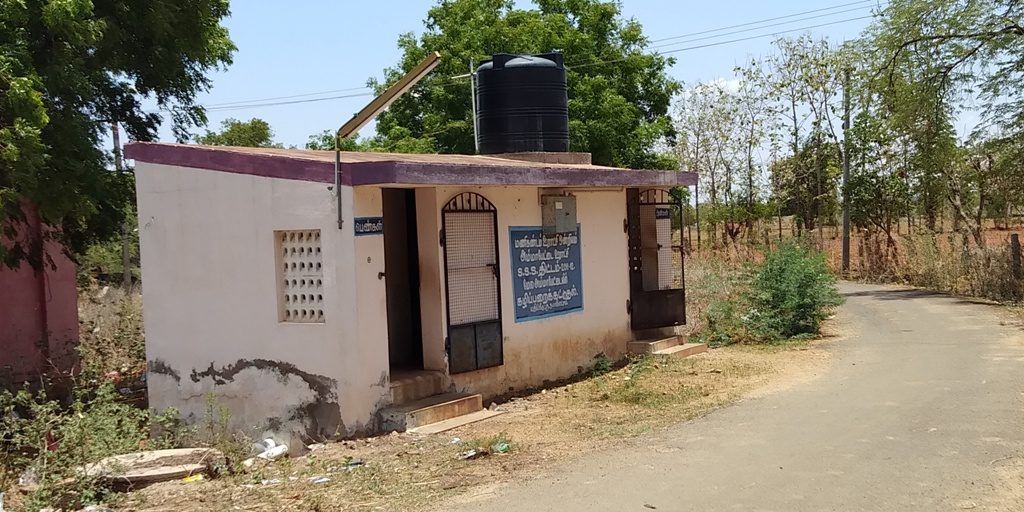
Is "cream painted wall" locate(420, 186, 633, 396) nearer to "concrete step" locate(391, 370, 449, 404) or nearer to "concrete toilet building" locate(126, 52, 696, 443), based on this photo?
"concrete toilet building" locate(126, 52, 696, 443)

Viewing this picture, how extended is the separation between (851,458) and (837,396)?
266cm

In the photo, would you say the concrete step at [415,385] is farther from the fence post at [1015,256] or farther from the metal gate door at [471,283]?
the fence post at [1015,256]

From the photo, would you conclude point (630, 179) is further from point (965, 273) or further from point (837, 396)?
point (965, 273)

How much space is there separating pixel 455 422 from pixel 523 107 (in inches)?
224

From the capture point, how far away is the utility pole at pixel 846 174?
83.5ft

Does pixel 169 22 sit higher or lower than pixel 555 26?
lower

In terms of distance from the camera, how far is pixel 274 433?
8672 millimetres

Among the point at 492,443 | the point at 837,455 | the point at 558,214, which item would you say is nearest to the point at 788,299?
the point at 558,214

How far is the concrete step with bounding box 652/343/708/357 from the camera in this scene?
1242 cm

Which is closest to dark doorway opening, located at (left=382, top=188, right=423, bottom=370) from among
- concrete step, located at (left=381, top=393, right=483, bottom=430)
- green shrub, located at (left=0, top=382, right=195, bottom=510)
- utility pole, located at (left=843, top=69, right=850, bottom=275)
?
concrete step, located at (left=381, top=393, right=483, bottom=430)

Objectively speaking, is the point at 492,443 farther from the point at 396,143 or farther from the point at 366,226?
the point at 396,143

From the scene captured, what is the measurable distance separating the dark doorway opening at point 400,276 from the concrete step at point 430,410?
1.38 metres

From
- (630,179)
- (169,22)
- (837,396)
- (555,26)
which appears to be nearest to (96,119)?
(169,22)

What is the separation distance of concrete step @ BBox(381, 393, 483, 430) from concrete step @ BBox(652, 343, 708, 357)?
378cm
